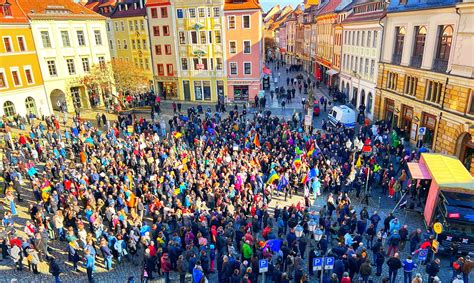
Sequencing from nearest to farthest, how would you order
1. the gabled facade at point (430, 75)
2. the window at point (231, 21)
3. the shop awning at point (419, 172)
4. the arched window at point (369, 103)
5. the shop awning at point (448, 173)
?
the shop awning at point (448, 173), the shop awning at point (419, 172), the gabled facade at point (430, 75), the arched window at point (369, 103), the window at point (231, 21)

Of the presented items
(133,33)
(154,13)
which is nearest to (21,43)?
(154,13)

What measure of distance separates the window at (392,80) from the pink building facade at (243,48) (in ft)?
52.1

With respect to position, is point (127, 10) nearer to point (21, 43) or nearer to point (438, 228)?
point (21, 43)

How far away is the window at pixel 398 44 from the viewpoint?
30.0 meters

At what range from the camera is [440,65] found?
25031 millimetres

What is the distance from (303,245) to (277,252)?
1189mm

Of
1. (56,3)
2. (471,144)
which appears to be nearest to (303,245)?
(471,144)

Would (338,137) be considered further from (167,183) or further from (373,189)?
(167,183)

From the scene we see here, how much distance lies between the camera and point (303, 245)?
13.7 metres

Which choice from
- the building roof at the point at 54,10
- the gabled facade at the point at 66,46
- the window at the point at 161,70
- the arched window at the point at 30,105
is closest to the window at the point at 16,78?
the arched window at the point at 30,105

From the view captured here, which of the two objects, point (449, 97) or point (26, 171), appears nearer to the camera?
point (26, 171)

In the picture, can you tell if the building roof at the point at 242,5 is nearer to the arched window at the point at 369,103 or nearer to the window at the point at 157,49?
the window at the point at 157,49

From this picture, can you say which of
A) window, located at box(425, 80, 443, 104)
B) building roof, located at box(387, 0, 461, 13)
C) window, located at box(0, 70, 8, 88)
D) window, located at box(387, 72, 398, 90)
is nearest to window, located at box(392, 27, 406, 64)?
window, located at box(387, 72, 398, 90)

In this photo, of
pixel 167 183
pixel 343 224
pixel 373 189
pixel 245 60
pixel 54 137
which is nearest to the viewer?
pixel 343 224
